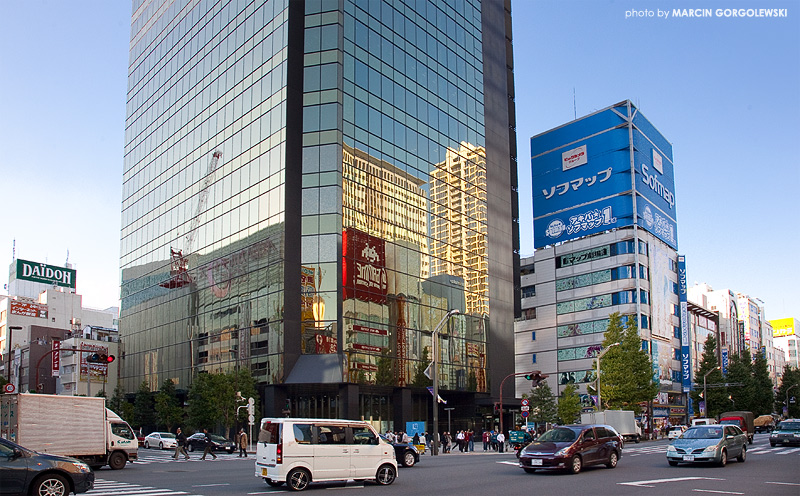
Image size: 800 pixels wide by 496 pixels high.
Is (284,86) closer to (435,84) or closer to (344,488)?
(435,84)

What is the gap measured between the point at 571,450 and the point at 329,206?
123 ft

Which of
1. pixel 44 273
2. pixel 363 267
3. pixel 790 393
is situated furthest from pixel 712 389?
pixel 44 273

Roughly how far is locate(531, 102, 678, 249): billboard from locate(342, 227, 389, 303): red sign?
42186mm

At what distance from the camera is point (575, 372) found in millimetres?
91375

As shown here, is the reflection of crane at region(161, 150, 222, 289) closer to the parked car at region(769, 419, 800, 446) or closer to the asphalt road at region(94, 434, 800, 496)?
the asphalt road at region(94, 434, 800, 496)

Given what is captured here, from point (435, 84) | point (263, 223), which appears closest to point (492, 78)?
point (435, 84)

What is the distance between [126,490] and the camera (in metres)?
19.9

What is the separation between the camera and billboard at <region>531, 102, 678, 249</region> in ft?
297

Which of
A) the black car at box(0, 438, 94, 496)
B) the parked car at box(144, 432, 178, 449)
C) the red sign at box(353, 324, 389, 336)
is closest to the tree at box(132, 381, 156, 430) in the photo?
the parked car at box(144, 432, 178, 449)

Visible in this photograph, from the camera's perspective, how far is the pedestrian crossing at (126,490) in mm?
18562

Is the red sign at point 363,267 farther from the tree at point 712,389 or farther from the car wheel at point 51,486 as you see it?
the tree at point 712,389

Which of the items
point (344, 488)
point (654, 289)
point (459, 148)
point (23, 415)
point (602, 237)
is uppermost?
point (459, 148)

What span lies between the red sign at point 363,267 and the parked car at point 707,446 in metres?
34.0

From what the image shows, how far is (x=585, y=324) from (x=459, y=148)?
3304 cm
